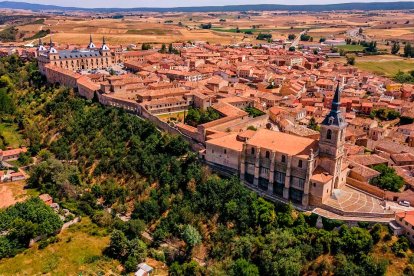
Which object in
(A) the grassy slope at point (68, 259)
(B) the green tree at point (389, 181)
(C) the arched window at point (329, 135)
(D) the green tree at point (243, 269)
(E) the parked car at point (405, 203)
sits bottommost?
(A) the grassy slope at point (68, 259)

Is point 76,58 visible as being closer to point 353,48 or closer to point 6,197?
point 6,197

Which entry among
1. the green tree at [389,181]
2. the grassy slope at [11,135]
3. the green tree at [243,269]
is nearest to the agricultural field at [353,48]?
the green tree at [389,181]

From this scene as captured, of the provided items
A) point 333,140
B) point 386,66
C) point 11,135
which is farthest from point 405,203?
point 386,66

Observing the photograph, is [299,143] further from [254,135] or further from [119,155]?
[119,155]

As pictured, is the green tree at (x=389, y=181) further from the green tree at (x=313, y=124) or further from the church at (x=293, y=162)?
the green tree at (x=313, y=124)

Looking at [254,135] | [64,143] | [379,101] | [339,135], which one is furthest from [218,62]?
[339,135]

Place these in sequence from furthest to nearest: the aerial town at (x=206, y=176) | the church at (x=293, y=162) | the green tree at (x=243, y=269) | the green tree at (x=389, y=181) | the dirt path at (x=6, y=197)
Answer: the dirt path at (x=6, y=197)
the green tree at (x=389, y=181)
the church at (x=293, y=162)
the aerial town at (x=206, y=176)
the green tree at (x=243, y=269)
